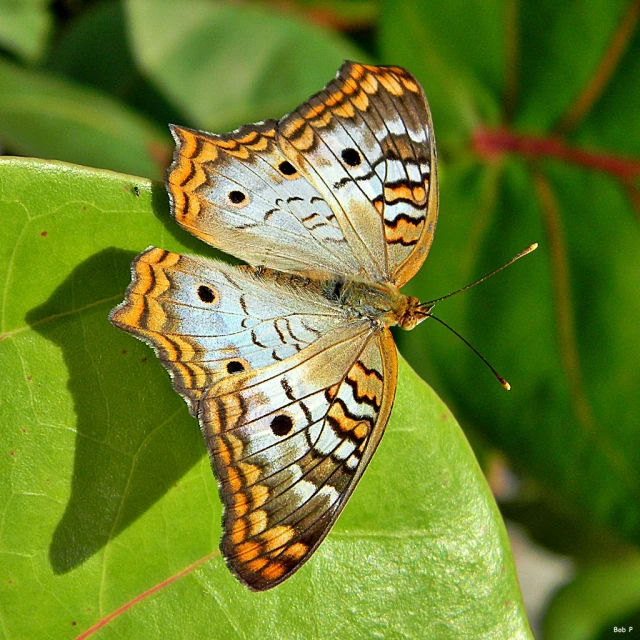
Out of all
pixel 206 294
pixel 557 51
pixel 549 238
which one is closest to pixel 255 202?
pixel 206 294

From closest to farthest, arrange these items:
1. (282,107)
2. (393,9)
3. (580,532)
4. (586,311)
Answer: (586,311) → (393,9) → (282,107) → (580,532)

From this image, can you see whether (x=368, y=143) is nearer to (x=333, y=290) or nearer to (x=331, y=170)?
(x=331, y=170)

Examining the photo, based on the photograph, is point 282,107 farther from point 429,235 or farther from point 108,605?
point 108,605

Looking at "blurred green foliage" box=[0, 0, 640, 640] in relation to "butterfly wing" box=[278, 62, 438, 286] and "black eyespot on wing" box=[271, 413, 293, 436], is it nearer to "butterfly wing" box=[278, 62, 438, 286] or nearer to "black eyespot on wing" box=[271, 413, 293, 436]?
"black eyespot on wing" box=[271, 413, 293, 436]

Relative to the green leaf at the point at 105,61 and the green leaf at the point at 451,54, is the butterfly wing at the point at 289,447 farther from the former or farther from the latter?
the green leaf at the point at 105,61

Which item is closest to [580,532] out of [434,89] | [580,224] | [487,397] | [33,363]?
[487,397]

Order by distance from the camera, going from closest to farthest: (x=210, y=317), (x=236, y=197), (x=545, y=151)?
1. (x=210, y=317)
2. (x=236, y=197)
3. (x=545, y=151)
